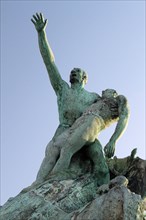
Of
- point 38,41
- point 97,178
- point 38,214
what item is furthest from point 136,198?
point 38,41

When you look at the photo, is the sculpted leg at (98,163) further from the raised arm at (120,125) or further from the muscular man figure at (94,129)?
the raised arm at (120,125)

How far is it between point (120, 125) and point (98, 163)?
0.79 meters

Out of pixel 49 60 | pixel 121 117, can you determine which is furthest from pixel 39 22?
pixel 121 117

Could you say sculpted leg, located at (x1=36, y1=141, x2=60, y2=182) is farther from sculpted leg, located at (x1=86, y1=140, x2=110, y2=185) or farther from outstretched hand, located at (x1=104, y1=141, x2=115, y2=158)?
outstretched hand, located at (x1=104, y1=141, x2=115, y2=158)

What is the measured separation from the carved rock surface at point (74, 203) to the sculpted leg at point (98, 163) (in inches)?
8.3

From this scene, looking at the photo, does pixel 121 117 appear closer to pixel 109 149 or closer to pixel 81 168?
pixel 109 149

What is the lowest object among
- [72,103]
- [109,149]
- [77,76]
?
[109,149]

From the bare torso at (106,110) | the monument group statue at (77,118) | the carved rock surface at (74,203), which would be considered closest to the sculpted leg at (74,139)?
the monument group statue at (77,118)

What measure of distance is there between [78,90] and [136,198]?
333 cm

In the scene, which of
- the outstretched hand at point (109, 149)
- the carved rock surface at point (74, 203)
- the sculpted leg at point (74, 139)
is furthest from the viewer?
the outstretched hand at point (109, 149)

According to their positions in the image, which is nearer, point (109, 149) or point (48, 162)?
point (48, 162)

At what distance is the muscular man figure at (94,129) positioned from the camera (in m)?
7.71

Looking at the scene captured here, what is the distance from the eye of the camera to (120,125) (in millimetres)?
8266

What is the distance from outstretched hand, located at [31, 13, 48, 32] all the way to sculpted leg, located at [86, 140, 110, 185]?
2.36 m
